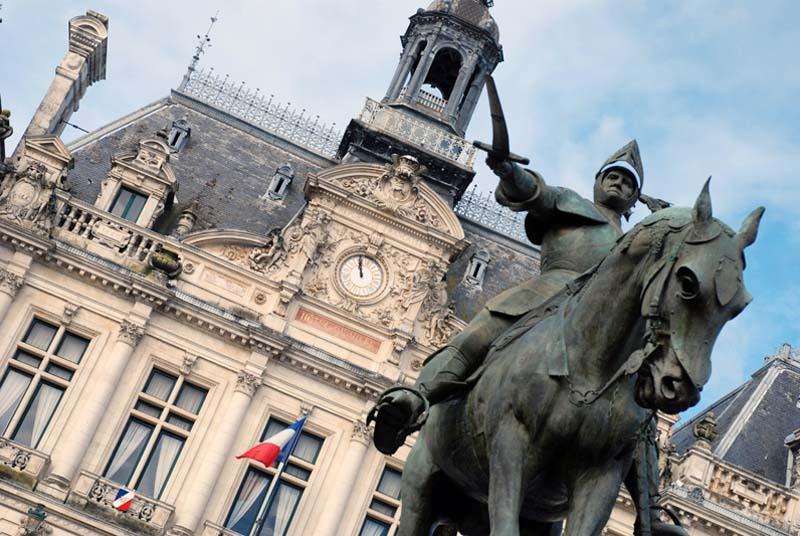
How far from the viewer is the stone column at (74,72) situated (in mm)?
33719

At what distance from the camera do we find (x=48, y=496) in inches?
1074

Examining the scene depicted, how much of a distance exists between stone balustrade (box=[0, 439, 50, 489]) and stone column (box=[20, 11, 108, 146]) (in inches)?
352

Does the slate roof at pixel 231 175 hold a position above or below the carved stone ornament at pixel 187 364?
above

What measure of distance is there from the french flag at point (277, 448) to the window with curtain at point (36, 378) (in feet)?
15.0

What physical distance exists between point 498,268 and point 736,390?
8563 millimetres

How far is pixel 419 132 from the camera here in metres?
35.6

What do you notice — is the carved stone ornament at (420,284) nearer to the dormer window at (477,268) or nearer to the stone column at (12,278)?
the dormer window at (477,268)

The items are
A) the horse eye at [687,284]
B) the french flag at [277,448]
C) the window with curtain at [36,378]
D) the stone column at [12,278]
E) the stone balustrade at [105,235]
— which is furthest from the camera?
the stone balustrade at [105,235]

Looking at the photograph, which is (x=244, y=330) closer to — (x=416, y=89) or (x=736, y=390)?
(x=416, y=89)

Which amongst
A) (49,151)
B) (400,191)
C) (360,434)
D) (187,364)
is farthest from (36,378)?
(400,191)

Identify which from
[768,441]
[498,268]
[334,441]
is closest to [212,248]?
[334,441]

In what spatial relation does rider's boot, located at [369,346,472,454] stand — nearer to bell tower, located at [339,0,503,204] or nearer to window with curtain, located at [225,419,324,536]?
window with curtain, located at [225,419,324,536]

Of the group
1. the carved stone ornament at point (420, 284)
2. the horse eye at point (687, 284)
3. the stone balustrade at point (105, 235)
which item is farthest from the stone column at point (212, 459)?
the horse eye at point (687, 284)

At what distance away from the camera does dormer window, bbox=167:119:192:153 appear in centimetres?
3444
